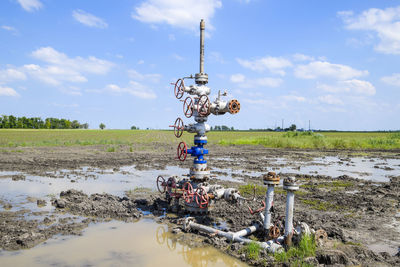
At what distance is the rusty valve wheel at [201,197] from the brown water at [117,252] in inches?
46.8

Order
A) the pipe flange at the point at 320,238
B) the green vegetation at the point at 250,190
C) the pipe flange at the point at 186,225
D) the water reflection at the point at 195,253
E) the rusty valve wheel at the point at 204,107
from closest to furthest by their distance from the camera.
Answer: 1. the water reflection at the point at 195,253
2. the pipe flange at the point at 320,238
3. the pipe flange at the point at 186,225
4. the rusty valve wheel at the point at 204,107
5. the green vegetation at the point at 250,190

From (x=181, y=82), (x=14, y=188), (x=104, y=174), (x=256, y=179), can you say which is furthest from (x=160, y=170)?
(x=181, y=82)

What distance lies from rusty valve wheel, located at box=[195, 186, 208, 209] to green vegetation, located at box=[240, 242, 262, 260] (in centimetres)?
199

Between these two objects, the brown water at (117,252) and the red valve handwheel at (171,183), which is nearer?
the brown water at (117,252)

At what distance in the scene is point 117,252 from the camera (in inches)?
221

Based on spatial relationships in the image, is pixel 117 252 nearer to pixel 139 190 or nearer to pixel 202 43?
pixel 139 190

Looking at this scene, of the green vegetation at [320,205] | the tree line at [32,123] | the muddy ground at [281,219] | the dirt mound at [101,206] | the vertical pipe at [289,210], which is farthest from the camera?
the tree line at [32,123]

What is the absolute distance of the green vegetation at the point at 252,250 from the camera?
5309 mm

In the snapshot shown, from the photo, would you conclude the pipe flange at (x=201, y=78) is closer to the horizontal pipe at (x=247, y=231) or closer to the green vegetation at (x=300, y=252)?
the horizontal pipe at (x=247, y=231)

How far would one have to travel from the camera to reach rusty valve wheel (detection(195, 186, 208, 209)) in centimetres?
739

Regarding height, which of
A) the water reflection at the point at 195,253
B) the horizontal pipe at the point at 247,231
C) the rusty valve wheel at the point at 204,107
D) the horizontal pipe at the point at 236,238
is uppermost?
the rusty valve wheel at the point at 204,107

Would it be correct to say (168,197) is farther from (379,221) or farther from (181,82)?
(379,221)

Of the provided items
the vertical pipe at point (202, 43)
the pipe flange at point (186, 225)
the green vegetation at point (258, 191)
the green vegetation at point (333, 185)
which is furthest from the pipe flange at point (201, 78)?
the green vegetation at point (333, 185)

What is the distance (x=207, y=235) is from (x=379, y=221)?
4780mm
